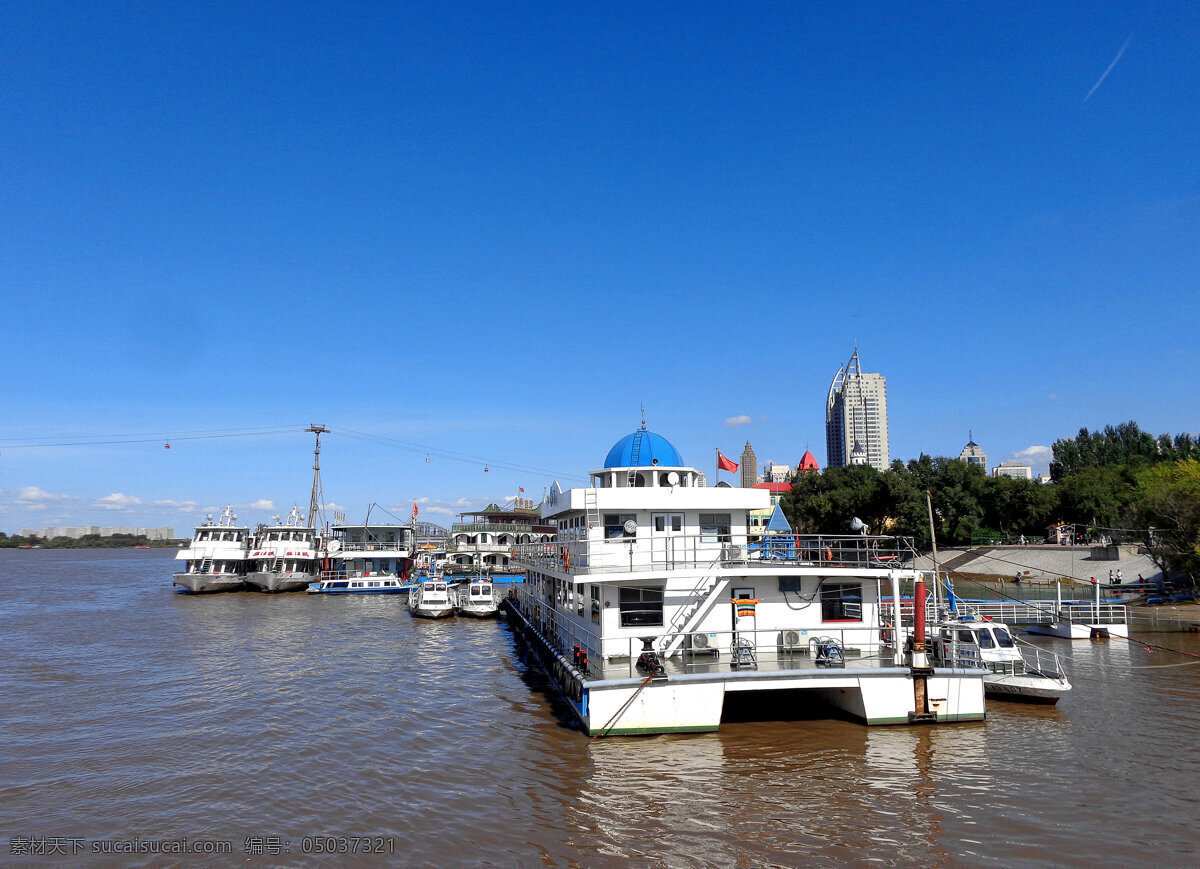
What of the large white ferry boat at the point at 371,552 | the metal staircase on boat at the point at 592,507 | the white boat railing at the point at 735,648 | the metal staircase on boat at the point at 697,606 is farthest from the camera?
the large white ferry boat at the point at 371,552

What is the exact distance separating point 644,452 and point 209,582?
5670 centimetres

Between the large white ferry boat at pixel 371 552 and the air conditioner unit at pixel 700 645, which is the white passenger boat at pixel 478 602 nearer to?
the large white ferry boat at pixel 371 552

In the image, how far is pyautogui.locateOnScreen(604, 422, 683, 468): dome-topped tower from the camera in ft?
96.6

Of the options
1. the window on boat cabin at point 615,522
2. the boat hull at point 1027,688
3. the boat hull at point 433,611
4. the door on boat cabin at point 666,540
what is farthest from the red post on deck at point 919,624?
the boat hull at point 433,611

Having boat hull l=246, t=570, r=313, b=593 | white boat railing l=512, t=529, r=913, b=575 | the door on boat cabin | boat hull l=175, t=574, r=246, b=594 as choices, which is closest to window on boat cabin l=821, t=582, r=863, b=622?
white boat railing l=512, t=529, r=913, b=575

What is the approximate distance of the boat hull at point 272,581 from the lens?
2815 inches

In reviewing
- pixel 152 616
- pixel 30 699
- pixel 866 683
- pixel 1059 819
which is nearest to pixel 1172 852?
pixel 1059 819

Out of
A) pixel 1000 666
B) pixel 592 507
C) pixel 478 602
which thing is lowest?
pixel 478 602

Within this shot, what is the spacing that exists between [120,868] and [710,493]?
16.5 meters

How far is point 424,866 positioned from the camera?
511 inches

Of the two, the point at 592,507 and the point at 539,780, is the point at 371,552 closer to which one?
the point at 592,507

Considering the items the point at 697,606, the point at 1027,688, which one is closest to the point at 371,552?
the point at 697,606

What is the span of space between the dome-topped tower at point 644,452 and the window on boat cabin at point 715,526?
17.0 feet

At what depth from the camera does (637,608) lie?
21.6 metres
